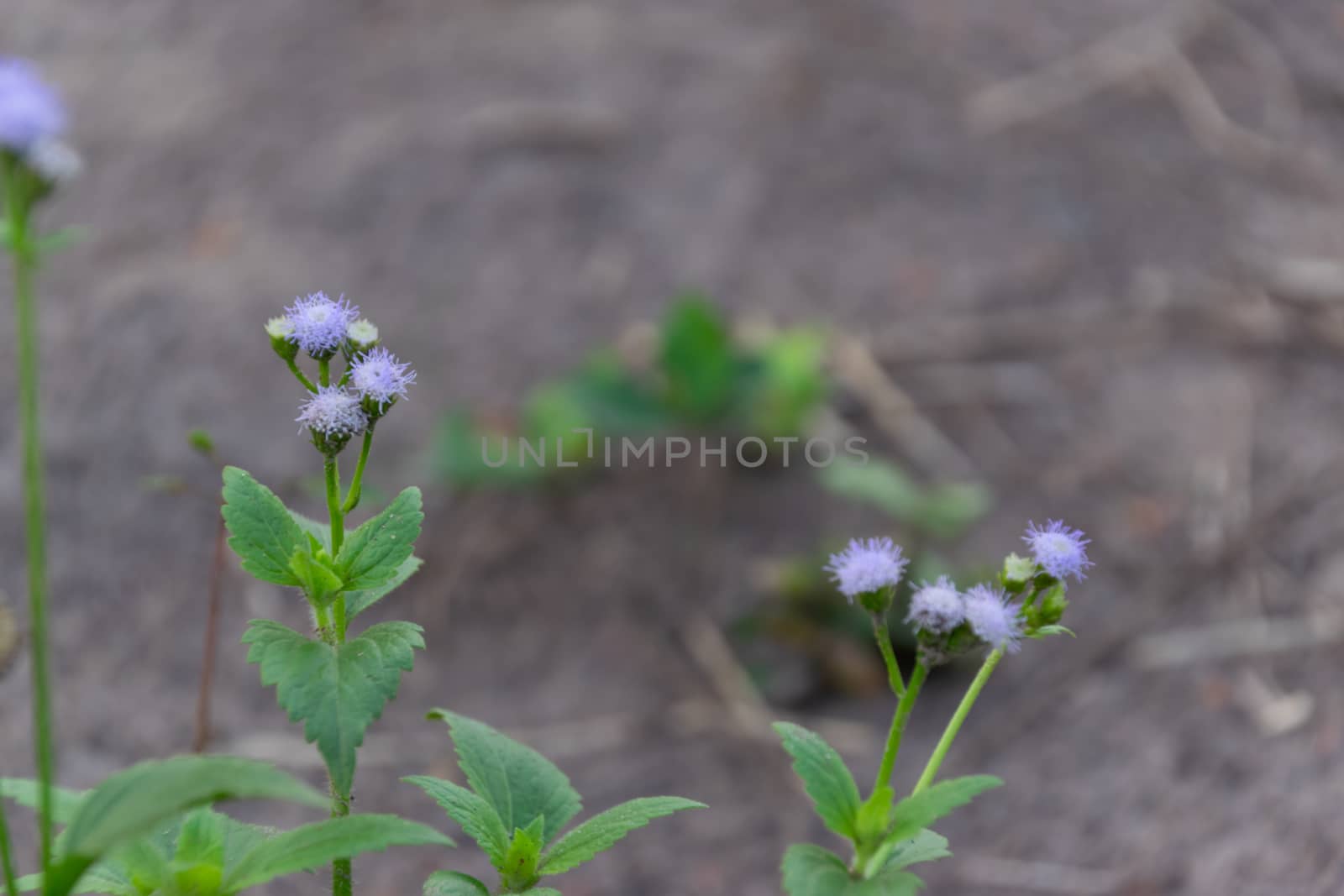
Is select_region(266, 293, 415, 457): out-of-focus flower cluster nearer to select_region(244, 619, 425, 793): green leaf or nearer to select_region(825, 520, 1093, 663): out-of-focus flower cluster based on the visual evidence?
select_region(244, 619, 425, 793): green leaf

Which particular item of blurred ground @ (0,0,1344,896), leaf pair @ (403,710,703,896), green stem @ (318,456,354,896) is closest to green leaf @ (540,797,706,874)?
leaf pair @ (403,710,703,896)

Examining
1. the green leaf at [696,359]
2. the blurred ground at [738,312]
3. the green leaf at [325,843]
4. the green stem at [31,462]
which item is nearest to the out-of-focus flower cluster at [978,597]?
the green leaf at [325,843]

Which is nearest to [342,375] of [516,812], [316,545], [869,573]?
[316,545]

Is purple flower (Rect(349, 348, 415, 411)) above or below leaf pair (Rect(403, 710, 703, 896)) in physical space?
above

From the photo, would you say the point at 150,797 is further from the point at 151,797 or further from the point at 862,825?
the point at 862,825

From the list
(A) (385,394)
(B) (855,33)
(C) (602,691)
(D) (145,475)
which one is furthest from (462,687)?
(B) (855,33)

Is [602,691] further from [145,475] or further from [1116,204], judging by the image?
[1116,204]
